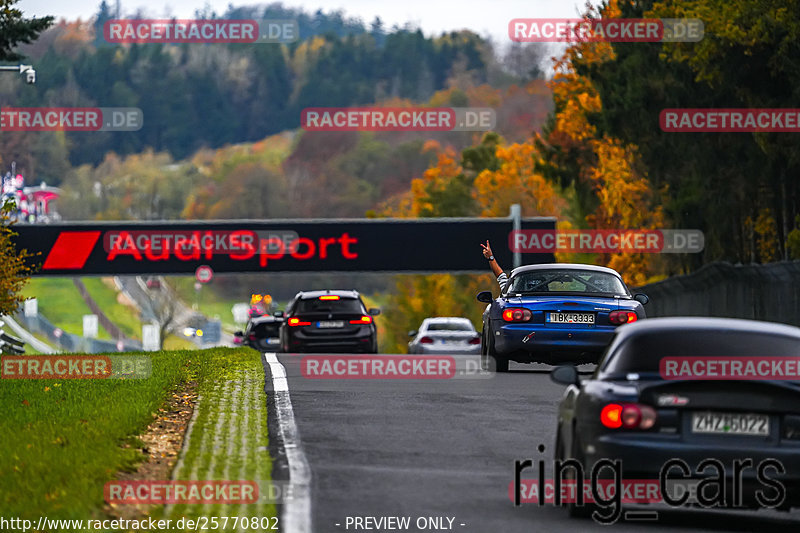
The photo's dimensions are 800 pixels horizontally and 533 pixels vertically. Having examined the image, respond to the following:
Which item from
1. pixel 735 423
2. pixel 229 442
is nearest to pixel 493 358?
pixel 229 442

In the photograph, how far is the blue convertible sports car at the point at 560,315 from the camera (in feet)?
72.9

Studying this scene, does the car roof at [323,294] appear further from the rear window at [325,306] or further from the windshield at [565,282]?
the windshield at [565,282]

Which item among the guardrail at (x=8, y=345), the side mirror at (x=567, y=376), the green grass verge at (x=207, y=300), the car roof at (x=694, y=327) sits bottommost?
the side mirror at (x=567, y=376)

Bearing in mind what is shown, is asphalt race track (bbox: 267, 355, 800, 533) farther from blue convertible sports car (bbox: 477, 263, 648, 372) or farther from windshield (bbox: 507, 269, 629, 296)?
windshield (bbox: 507, 269, 629, 296)

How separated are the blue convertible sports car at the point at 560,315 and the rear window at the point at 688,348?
36.7ft

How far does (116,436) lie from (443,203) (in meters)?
93.0

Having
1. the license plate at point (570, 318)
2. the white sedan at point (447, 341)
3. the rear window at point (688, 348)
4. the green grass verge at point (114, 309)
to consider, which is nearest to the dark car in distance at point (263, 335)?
the white sedan at point (447, 341)

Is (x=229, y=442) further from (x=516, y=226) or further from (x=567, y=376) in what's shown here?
(x=516, y=226)

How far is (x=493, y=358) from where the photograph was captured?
2352 cm

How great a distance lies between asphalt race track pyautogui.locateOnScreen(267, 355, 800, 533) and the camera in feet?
33.6

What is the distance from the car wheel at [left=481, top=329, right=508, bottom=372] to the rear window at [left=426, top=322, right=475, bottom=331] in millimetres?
16621

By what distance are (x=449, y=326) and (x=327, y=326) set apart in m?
6.71

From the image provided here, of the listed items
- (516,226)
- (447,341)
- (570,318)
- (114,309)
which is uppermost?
(114,309)

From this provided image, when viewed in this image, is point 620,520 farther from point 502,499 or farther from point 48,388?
point 48,388
